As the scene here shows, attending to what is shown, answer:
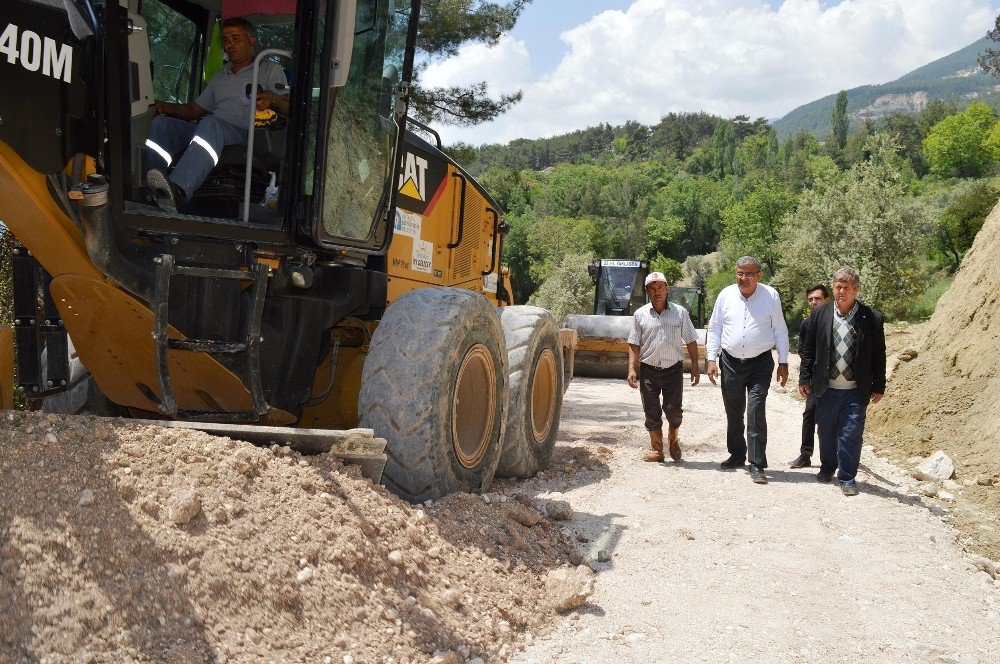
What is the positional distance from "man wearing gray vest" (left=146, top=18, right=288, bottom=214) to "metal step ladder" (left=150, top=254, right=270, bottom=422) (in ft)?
1.06

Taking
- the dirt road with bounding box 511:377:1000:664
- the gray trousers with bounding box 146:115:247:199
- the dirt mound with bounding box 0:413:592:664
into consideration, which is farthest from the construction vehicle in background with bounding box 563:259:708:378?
the dirt mound with bounding box 0:413:592:664

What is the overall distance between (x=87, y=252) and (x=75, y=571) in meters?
1.47

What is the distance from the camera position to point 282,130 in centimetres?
441

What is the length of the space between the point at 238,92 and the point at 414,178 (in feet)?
5.19

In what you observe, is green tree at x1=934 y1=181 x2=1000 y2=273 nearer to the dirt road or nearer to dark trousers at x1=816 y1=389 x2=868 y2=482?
dark trousers at x1=816 y1=389 x2=868 y2=482

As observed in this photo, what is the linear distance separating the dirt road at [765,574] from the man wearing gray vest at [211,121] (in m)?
2.55

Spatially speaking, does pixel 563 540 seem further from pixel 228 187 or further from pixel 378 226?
pixel 228 187

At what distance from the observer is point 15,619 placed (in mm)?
2596

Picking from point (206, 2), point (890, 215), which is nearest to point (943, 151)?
point (890, 215)

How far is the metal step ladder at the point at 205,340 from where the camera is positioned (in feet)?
12.3

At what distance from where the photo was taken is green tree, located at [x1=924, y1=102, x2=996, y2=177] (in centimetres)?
10362

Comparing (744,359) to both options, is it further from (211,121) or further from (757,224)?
(757,224)

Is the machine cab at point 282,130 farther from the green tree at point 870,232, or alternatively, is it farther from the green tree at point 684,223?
the green tree at point 684,223

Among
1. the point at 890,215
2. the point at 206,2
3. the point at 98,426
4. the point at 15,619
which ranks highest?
the point at 890,215
